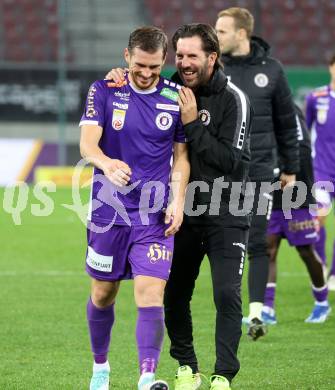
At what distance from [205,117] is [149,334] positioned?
49.0 inches

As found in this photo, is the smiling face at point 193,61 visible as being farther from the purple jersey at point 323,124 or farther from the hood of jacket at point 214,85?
the purple jersey at point 323,124

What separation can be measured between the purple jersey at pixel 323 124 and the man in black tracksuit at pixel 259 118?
2.68 metres

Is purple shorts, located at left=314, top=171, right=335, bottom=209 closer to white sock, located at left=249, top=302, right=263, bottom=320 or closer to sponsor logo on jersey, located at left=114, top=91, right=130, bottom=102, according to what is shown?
white sock, located at left=249, top=302, right=263, bottom=320

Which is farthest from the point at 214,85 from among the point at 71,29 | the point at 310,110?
the point at 71,29

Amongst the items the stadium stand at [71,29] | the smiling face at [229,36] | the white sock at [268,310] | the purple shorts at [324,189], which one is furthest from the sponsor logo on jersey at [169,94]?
the stadium stand at [71,29]

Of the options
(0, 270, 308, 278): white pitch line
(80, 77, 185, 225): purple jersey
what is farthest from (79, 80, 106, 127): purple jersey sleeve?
(0, 270, 308, 278): white pitch line

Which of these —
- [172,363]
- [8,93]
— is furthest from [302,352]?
[8,93]

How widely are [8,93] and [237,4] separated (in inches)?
205

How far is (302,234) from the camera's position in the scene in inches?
345

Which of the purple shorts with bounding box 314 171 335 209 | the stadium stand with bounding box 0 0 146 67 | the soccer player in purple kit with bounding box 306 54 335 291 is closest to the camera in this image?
the purple shorts with bounding box 314 171 335 209

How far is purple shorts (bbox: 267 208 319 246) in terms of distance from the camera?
8773 mm

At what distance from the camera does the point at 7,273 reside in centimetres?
1097

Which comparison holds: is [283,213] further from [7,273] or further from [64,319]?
[7,273]

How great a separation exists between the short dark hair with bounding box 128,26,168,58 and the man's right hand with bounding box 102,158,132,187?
603mm
